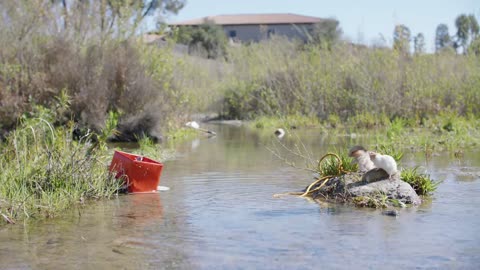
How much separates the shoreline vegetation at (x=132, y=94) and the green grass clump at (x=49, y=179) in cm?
2

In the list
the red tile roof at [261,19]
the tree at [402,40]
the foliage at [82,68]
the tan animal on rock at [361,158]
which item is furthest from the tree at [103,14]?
the red tile roof at [261,19]

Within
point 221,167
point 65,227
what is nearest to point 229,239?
point 65,227

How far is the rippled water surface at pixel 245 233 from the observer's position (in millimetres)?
7395

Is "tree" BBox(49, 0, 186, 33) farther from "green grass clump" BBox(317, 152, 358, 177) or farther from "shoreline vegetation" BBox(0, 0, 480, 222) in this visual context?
"green grass clump" BBox(317, 152, 358, 177)

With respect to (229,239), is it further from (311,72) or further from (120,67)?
(311,72)

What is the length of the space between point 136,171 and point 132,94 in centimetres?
1009

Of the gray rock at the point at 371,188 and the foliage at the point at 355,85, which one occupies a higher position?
the foliage at the point at 355,85

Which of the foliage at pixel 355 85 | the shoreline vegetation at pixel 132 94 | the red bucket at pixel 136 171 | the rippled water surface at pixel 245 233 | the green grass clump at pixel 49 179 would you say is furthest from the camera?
the foliage at pixel 355 85

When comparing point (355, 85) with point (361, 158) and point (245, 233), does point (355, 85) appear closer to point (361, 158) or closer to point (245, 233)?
point (361, 158)

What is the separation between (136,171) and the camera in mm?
11469

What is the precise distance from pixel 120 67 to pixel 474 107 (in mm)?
12078

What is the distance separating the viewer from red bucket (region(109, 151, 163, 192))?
11.4m

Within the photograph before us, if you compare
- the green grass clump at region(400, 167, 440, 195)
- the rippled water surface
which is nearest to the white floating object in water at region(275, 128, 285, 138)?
the rippled water surface

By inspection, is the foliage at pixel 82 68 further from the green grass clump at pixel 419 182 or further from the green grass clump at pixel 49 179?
the green grass clump at pixel 419 182
